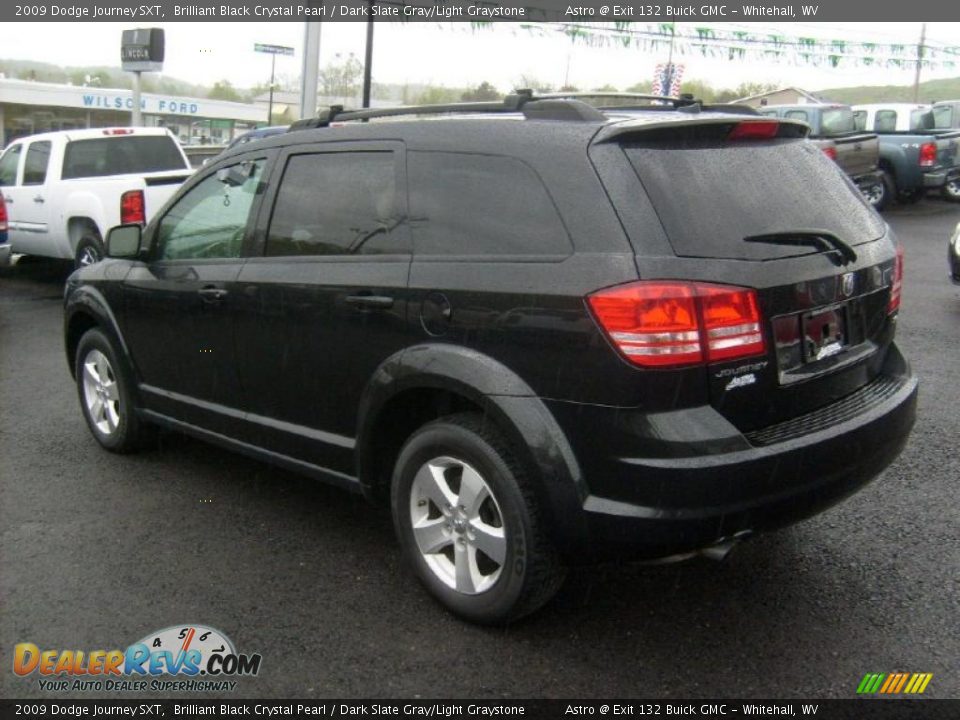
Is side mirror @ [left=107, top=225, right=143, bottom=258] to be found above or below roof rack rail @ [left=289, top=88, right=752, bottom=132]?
below

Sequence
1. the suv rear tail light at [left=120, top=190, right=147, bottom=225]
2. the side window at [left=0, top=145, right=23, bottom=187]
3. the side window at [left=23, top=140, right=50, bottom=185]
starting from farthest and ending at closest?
the side window at [left=0, top=145, right=23, bottom=187] → the side window at [left=23, top=140, right=50, bottom=185] → the suv rear tail light at [left=120, top=190, right=147, bottom=225]

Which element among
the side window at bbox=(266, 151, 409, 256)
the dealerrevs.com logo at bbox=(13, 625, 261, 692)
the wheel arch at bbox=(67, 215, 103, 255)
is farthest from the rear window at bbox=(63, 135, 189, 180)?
the dealerrevs.com logo at bbox=(13, 625, 261, 692)

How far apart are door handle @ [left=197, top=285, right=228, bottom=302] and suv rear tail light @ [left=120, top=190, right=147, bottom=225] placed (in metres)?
6.51

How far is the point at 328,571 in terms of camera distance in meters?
3.89

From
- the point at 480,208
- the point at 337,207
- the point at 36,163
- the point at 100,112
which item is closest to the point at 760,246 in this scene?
the point at 480,208

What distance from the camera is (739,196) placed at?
126 inches

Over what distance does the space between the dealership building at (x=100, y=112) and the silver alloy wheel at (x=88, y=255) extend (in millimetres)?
32175

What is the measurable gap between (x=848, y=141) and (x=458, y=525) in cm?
1465

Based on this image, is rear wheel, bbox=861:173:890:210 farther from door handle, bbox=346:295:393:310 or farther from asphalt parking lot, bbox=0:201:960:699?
door handle, bbox=346:295:393:310

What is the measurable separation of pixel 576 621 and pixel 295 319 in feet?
5.32

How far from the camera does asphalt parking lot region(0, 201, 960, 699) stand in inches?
122

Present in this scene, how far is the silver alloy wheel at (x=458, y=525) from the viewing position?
330cm

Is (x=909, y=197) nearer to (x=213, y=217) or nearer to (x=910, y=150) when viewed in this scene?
(x=910, y=150)

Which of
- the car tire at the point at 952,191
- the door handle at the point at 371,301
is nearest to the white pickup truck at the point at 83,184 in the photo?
the door handle at the point at 371,301
